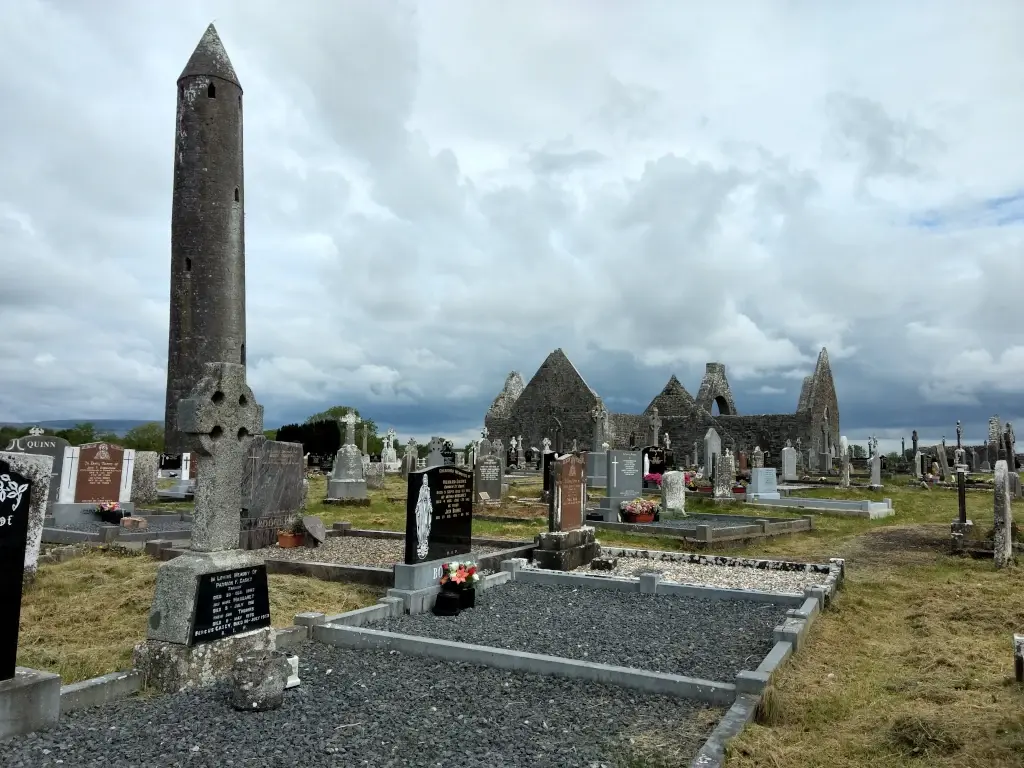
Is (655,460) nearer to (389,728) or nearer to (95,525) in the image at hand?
(95,525)

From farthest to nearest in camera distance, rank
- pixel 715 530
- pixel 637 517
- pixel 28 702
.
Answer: pixel 637 517 → pixel 715 530 → pixel 28 702

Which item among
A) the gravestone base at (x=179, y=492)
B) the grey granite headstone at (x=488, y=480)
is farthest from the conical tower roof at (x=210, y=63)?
the grey granite headstone at (x=488, y=480)

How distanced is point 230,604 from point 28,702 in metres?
1.33

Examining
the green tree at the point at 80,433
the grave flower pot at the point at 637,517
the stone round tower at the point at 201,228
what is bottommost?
the grave flower pot at the point at 637,517

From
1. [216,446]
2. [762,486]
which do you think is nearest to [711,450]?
[762,486]

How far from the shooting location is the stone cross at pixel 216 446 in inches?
201

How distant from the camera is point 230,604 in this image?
5035 millimetres

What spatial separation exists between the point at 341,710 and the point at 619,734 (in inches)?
66.1

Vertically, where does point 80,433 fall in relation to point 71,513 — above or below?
above

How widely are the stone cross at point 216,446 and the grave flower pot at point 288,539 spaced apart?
6442mm

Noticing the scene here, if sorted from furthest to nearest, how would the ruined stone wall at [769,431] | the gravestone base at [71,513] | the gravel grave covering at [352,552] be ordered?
the ruined stone wall at [769,431], the gravestone base at [71,513], the gravel grave covering at [352,552]

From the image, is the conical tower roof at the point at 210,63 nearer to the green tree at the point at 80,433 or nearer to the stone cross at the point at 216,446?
the green tree at the point at 80,433

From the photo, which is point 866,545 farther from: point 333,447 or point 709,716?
point 333,447

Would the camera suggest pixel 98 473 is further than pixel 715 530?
Yes
